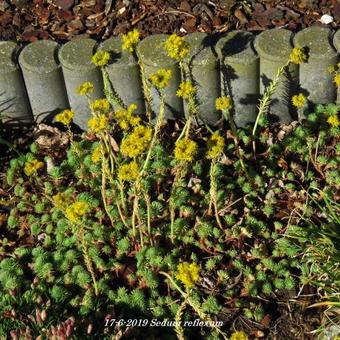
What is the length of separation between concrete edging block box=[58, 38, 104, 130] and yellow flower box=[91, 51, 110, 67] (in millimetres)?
267

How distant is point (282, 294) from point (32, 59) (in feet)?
6.07

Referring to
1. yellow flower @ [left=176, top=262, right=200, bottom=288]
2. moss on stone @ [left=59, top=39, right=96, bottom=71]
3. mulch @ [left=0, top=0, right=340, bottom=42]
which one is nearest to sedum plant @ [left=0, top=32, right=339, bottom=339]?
moss on stone @ [left=59, top=39, right=96, bottom=71]

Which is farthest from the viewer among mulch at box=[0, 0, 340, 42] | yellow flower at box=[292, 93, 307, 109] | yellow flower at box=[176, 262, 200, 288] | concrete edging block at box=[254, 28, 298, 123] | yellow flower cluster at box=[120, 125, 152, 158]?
mulch at box=[0, 0, 340, 42]

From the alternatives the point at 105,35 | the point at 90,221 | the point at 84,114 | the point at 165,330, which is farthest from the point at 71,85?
the point at 165,330

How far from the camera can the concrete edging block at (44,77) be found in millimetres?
4055

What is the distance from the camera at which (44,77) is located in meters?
4.07

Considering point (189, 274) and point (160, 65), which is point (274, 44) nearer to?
point (160, 65)

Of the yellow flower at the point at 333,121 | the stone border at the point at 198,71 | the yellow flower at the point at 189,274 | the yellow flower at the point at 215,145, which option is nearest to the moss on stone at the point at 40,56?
the stone border at the point at 198,71

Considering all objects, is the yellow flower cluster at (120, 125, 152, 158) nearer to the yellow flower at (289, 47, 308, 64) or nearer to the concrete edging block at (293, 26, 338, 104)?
the yellow flower at (289, 47, 308, 64)

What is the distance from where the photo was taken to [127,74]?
13.1 feet

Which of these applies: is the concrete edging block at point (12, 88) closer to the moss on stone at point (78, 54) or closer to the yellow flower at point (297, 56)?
the moss on stone at point (78, 54)

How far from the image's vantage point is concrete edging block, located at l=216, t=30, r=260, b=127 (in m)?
3.93

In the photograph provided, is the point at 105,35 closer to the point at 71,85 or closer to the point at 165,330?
the point at 71,85

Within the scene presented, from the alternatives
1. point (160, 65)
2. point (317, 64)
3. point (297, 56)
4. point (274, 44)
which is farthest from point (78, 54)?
point (317, 64)
